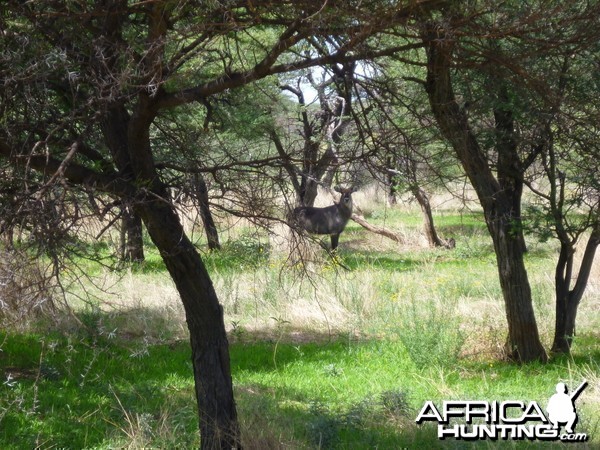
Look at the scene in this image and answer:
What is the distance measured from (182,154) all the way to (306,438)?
239 centimetres

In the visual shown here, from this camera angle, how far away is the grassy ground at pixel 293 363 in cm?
623

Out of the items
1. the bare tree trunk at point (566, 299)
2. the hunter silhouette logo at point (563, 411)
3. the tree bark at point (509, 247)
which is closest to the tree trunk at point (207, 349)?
the hunter silhouette logo at point (563, 411)

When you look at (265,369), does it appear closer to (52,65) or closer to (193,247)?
(193,247)

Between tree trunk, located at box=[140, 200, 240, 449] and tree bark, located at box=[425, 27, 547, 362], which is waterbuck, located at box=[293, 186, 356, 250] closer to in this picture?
tree bark, located at box=[425, 27, 547, 362]

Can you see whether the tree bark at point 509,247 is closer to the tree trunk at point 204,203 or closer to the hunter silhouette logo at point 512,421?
the hunter silhouette logo at point 512,421

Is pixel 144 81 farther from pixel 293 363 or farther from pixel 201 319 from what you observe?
pixel 293 363

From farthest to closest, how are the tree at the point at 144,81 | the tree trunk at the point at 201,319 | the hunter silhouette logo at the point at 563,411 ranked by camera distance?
the hunter silhouette logo at the point at 563,411 → the tree trunk at the point at 201,319 → the tree at the point at 144,81

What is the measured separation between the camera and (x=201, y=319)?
17.3 feet

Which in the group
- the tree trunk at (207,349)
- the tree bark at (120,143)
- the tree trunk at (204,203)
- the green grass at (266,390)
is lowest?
the green grass at (266,390)

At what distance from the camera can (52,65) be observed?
4289mm

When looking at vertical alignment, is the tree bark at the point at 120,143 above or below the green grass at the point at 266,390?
above

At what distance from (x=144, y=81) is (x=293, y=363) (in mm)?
5207

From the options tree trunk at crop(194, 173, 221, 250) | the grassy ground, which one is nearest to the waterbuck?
the grassy ground

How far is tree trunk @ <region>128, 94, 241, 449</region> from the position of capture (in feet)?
16.6
